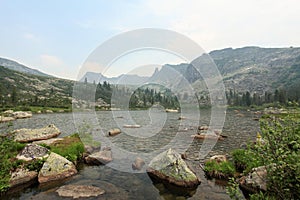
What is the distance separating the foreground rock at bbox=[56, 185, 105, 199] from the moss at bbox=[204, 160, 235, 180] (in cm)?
699

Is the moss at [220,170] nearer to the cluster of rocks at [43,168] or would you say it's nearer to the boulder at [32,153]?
the cluster of rocks at [43,168]

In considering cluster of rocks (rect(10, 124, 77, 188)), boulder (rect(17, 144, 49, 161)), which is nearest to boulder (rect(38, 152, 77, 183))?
cluster of rocks (rect(10, 124, 77, 188))

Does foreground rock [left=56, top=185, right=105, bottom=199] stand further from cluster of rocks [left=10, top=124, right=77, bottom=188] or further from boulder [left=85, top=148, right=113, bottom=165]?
boulder [left=85, top=148, right=113, bottom=165]

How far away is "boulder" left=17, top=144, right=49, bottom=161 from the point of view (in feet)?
43.9

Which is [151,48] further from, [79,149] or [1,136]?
[1,136]

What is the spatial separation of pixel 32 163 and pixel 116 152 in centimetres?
762

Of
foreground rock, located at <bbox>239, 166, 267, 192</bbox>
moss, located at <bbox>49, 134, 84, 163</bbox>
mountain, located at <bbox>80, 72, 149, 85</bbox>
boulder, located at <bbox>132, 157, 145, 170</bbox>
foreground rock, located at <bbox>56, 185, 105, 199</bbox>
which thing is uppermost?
mountain, located at <bbox>80, 72, 149, 85</bbox>

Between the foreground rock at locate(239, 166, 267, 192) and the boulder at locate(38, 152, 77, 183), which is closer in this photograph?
the foreground rock at locate(239, 166, 267, 192)

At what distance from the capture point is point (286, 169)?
5906 mm

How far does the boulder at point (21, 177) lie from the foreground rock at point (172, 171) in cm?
706

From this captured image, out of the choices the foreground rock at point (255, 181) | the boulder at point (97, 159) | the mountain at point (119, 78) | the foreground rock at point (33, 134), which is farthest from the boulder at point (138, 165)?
the foreground rock at point (33, 134)

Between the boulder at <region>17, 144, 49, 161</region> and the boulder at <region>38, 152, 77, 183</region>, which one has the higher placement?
the boulder at <region>17, 144, 49, 161</region>

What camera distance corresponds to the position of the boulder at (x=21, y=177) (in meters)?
11.1

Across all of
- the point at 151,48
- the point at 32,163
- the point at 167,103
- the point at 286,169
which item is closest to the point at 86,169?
the point at 32,163
